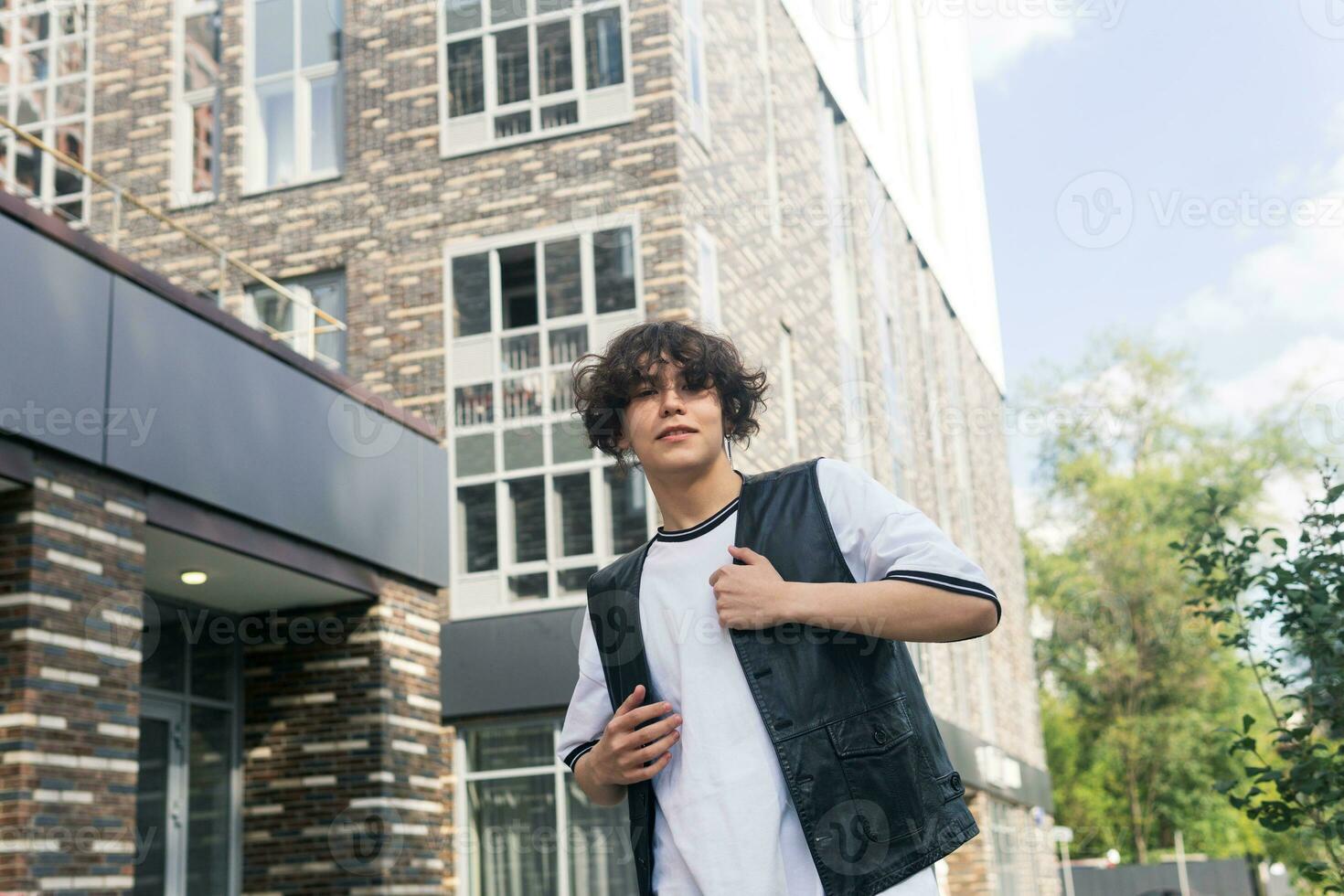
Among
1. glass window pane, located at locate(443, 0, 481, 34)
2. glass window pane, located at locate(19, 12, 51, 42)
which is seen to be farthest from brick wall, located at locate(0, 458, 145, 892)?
glass window pane, located at locate(19, 12, 51, 42)

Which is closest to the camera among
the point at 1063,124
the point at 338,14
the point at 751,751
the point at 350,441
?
the point at 751,751

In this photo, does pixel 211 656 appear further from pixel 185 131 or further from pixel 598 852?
pixel 185 131

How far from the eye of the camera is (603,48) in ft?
56.7

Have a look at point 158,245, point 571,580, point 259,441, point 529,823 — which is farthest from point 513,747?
point 158,245

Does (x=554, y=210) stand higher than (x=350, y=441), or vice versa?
(x=554, y=210)

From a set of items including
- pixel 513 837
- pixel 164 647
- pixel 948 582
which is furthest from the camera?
pixel 513 837

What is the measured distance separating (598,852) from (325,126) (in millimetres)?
10003

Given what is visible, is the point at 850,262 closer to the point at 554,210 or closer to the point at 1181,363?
the point at 554,210

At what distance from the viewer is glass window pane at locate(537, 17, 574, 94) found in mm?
17344

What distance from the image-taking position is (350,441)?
39.2 ft

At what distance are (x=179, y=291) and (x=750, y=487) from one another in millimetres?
8290

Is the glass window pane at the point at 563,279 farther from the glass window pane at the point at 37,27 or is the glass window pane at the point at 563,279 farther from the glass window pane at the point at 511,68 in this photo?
the glass window pane at the point at 37,27

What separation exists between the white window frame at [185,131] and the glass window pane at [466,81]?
127 inches

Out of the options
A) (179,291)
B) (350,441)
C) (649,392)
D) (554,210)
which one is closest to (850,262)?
(554,210)
